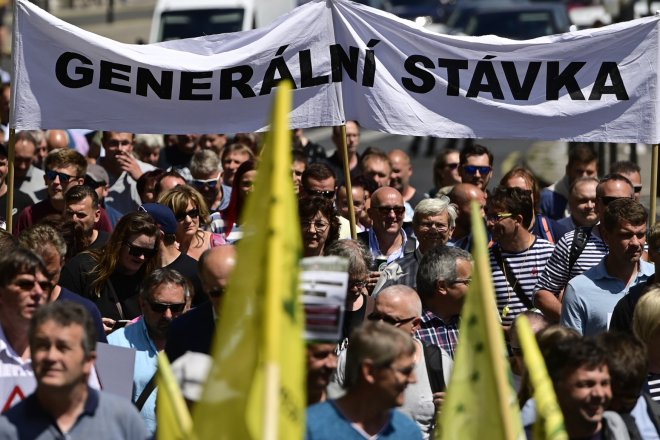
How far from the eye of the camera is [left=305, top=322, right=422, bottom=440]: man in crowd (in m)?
5.43

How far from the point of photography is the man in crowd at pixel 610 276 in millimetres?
7781

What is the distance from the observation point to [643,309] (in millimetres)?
6562

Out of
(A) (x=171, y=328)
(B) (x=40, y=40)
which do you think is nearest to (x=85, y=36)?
(B) (x=40, y=40)

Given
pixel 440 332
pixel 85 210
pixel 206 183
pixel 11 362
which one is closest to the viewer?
pixel 11 362

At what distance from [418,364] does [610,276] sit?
168cm

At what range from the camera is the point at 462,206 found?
376 inches

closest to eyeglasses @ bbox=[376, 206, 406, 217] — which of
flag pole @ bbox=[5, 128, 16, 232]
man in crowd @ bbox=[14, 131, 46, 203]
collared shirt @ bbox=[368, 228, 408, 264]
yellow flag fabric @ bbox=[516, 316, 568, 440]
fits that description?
collared shirt @ bbox=[368, 228, 408, 264]

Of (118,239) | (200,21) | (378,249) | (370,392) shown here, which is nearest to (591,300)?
(378,249)

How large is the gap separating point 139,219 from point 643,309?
2.89 m

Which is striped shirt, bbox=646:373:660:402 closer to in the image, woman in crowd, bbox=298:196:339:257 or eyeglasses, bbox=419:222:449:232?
woman in crowd, bbox=298:196:339:257

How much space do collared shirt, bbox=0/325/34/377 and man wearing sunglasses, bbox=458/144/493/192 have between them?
5242 millimetres

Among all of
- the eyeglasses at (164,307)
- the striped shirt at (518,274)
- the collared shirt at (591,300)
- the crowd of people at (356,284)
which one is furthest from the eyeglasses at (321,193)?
the eyeglasses at (164,307)

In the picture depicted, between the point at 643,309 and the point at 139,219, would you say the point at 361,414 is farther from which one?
the point at 139,219

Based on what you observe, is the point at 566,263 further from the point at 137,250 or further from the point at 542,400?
the point at 542,400
